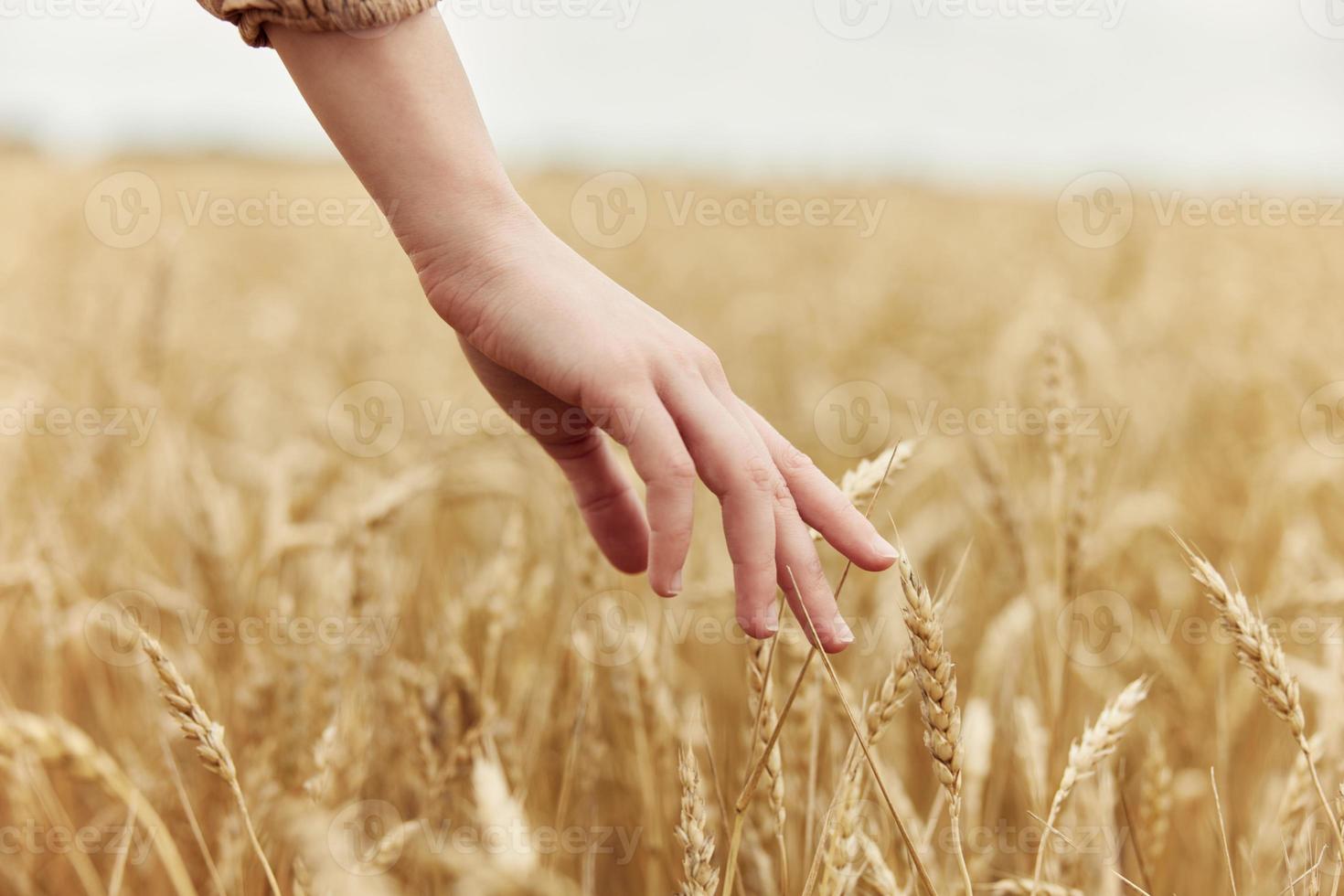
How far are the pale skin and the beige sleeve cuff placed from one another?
12mm

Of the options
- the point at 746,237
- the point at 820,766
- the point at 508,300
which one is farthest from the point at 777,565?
the point at 746,237

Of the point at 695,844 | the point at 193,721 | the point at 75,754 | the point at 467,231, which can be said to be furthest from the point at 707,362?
the point at 75,754

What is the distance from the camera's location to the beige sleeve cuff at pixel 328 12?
2.17 feet

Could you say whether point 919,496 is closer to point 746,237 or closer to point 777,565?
point 777,565

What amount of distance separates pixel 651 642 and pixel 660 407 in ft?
1.55

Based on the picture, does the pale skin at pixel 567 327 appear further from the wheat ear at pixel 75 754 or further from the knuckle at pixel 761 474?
the wheat ear at pixel 75 754

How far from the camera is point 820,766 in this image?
45.7 inches

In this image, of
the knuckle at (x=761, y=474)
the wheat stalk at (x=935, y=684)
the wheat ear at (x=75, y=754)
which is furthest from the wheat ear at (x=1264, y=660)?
the wheat ear at (x=75, y=754)

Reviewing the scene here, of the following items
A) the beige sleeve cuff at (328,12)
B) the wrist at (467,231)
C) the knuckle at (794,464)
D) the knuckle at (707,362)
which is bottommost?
the knuckle at (794,464)

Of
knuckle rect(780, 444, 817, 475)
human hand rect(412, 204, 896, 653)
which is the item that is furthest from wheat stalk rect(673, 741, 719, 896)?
knuckle rect(780, 444, 817, 475)

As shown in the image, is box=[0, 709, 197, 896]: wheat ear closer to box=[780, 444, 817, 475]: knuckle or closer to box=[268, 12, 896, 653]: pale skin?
box=[268, 12, 896, 653]: pale skin

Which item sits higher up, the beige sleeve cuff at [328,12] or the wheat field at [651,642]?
the beige sleeve cuff at [328,12]

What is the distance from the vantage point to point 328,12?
26.2 inches

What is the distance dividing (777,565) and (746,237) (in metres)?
6.92
